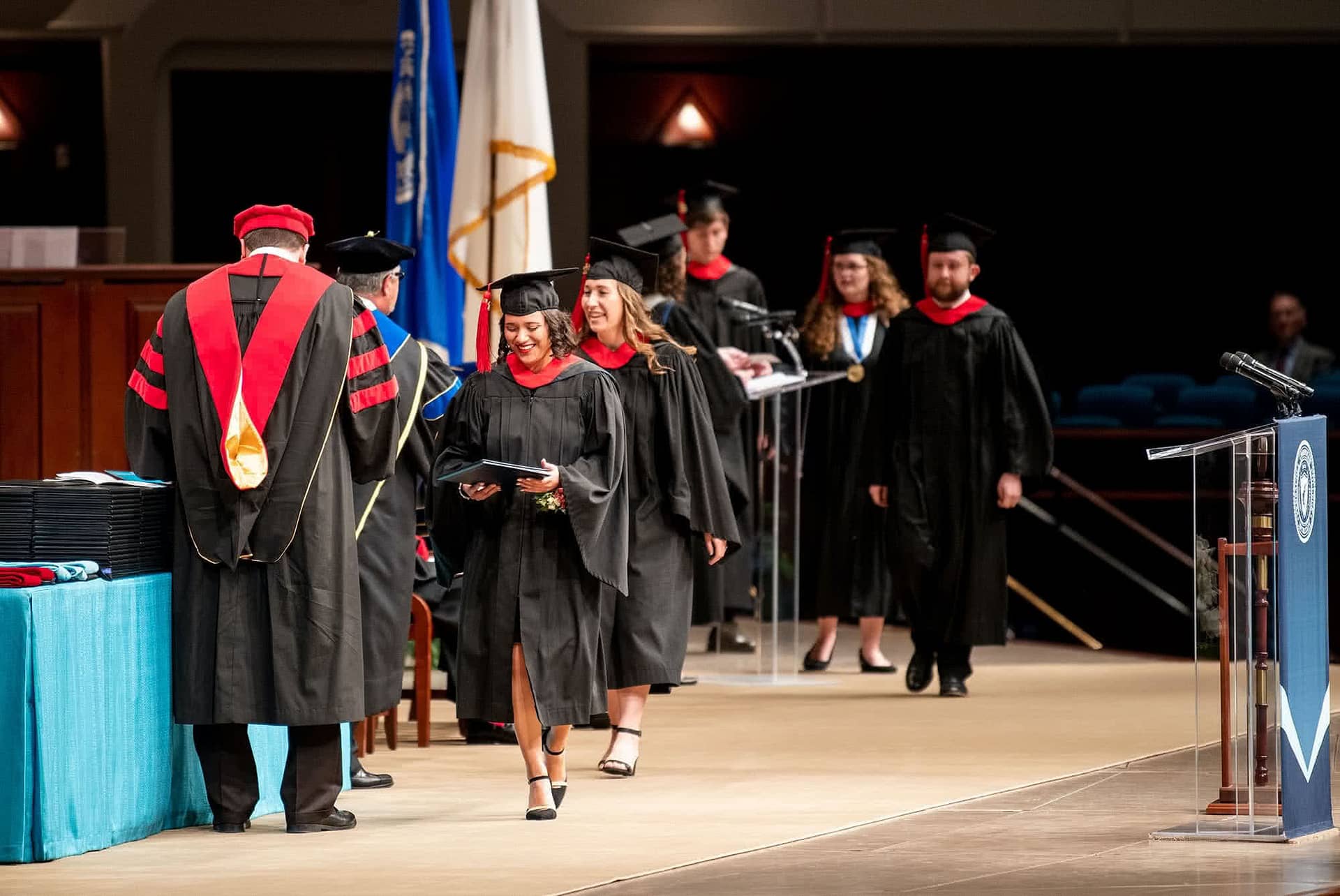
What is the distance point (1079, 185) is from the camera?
1478 centimetres

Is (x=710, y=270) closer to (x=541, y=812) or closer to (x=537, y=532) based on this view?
(x=537, y=532)

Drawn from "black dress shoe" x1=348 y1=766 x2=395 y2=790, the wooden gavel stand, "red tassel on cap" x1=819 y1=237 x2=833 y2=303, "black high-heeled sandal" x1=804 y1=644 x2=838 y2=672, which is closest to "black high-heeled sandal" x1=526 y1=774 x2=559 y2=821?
"black dress shoe" x1=348 y1=766 x2=395 y2=790

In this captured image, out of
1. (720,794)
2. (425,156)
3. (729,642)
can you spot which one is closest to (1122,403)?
(729,642)

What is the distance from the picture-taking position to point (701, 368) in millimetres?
8430

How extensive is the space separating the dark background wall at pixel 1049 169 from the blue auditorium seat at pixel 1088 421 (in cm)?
143

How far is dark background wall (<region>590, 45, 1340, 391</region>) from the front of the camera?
13781 millimetres

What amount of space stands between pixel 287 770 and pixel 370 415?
95cm

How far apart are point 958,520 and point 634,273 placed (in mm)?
2519

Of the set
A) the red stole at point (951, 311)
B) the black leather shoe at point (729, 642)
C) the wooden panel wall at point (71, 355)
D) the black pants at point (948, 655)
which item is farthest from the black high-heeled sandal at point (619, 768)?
the black leather shoe at point (729, 642)

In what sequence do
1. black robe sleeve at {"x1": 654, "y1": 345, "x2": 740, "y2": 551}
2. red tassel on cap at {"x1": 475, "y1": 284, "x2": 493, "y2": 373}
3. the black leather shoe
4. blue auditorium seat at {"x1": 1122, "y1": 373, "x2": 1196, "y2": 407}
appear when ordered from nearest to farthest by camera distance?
1. red tassel on cap at {"x1": 475, "y1": 284, "x2": 493, "y2": 373}
2. black robe sleeve at {"x1": 654, "y1": 345, "x2": 740, "y2": 551}
3. the black leather shoe
4. blue auditorium seat at {"x1": 1122, "y1": 373, "x2": 1196, "y2": 407}

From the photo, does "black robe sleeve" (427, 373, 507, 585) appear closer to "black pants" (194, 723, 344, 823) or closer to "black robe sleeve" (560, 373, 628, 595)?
"black robe sleeve" (560, 373, 628, 595)

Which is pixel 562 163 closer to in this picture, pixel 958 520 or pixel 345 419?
pixel 958 520

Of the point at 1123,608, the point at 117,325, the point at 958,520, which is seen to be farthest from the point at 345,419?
the point at 1123,608

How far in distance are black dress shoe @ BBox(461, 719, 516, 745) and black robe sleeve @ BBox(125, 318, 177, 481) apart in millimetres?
2099
